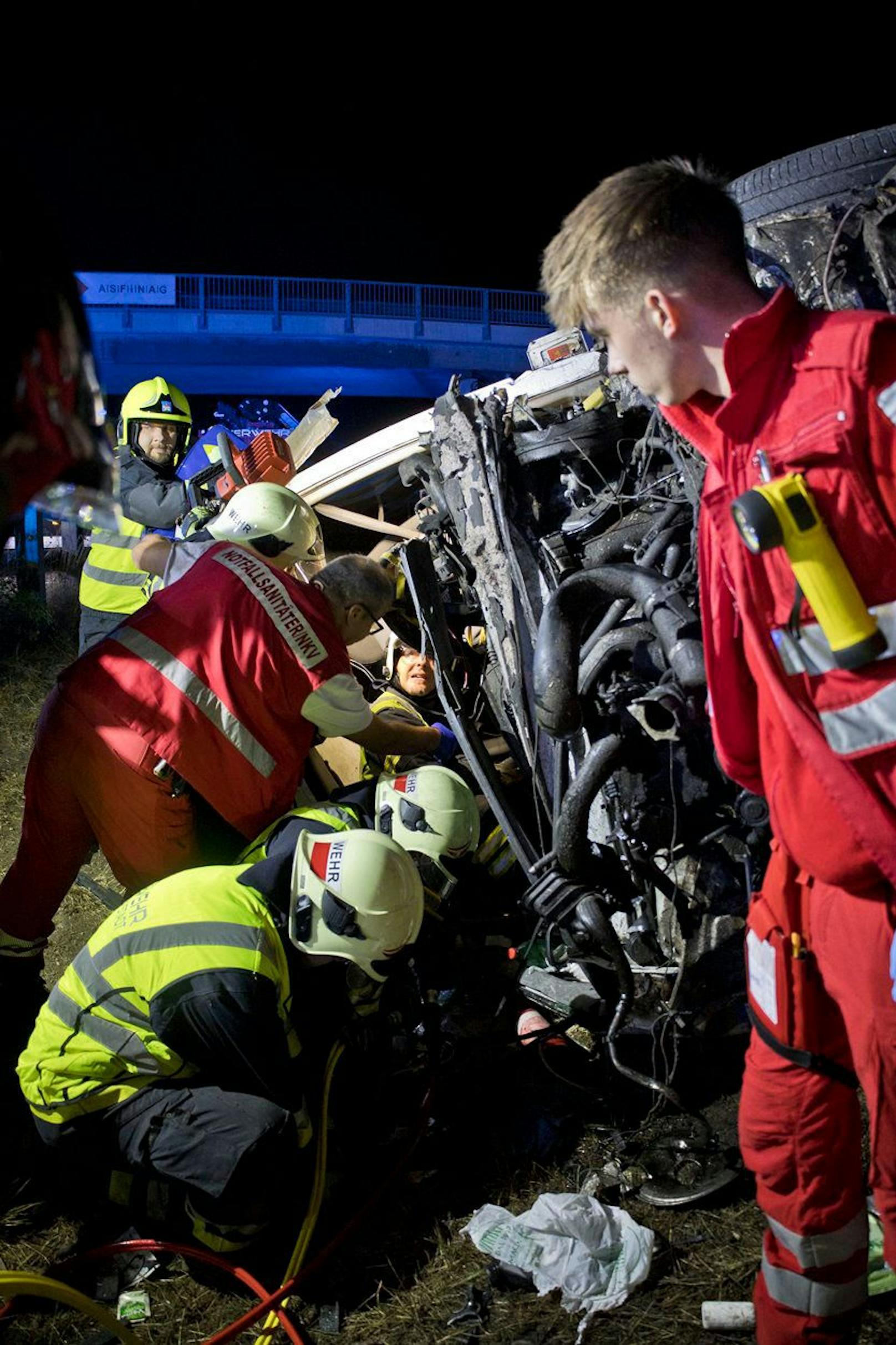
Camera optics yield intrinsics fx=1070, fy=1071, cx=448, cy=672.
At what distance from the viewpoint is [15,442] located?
4.55 feet

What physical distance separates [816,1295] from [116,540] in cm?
443

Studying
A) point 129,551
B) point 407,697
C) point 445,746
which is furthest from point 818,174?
point 129,551

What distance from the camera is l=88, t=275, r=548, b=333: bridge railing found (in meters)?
15.8

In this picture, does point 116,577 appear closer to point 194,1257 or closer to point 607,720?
point 607,720

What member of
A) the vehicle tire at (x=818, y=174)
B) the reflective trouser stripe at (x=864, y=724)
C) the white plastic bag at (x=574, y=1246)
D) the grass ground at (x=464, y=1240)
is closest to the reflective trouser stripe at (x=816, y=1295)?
the grass ground at (x=464, y=1240)

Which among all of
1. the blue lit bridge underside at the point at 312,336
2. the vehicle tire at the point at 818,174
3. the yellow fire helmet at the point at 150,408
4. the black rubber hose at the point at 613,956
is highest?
the blue lit bridge underside at the point at 312,336

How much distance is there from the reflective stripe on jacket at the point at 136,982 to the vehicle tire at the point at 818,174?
2.67m

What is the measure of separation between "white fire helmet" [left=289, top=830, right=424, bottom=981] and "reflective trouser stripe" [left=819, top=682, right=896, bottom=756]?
5.37 feet

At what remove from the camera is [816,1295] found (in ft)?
6.69

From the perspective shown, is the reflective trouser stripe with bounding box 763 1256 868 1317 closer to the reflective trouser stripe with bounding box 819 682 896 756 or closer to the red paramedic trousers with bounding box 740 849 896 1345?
the red paramedic trousers with bounding box 740 849 896 1345

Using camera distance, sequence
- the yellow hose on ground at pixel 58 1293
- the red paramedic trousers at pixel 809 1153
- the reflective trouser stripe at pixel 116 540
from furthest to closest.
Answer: the reflective trouser stripe at pixel 116 540
the yellow hose on ground at pixel 58 1293
the red paramedic trousers at pixel 809 1153

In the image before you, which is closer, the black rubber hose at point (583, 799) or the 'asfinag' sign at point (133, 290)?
the black rubber hose at point (583, 799)

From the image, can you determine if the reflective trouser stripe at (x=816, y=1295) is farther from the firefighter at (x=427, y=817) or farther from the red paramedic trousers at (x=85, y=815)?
the red paramedic trousers at (x=85, y=815)

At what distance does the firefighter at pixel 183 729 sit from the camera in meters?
3.51
